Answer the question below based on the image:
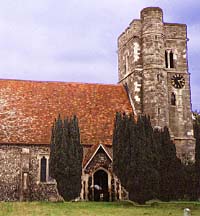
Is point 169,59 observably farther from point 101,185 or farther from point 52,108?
point 101,185

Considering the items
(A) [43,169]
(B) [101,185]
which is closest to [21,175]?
(A) [43,169]

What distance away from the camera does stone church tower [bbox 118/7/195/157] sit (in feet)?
99.4

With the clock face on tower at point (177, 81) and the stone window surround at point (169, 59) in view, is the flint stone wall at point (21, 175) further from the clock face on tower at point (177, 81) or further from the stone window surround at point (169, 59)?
the stone window surround at point (169, 59)

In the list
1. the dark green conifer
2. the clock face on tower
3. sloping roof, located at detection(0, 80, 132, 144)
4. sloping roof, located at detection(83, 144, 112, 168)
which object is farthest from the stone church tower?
the dark green conifer

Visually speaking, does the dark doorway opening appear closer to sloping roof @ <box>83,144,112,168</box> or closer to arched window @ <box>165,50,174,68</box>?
sloping roof @ <box>83,144,112,168</box>

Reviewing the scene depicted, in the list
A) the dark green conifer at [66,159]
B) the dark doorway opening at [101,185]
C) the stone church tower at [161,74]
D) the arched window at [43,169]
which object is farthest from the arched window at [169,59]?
the arched window at [43,169]

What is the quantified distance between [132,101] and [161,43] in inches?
189

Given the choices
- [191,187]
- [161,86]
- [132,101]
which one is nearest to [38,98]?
[132,101]

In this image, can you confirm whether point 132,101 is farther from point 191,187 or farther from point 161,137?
point 191,187

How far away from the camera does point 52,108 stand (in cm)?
3012

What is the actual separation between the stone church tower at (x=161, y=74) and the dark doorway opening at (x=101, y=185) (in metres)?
5.33

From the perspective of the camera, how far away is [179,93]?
104 ft

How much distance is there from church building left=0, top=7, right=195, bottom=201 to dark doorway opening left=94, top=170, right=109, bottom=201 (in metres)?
0.06

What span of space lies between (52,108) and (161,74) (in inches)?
325
